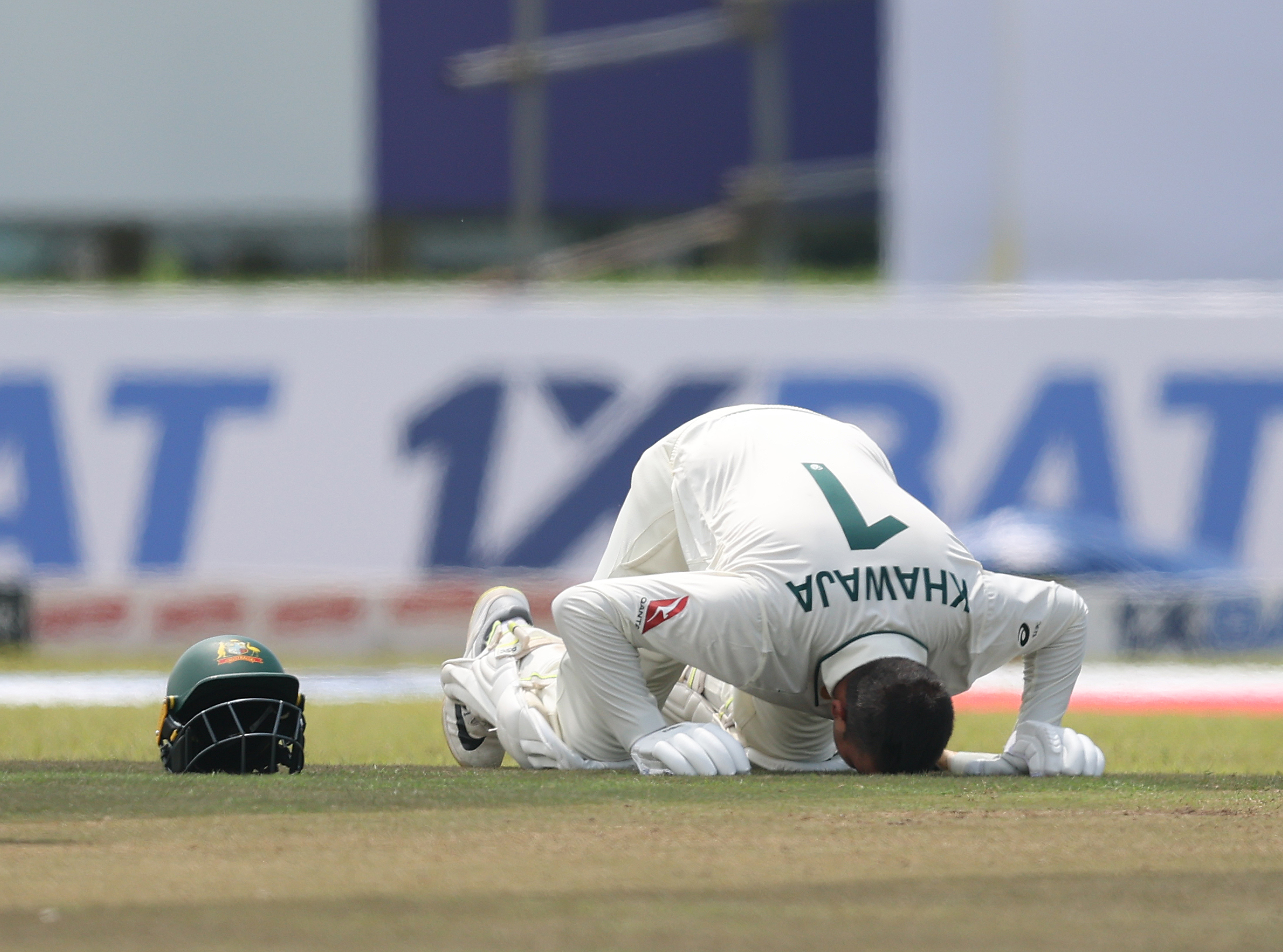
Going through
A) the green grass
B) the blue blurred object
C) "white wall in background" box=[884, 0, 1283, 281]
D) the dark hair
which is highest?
"white wall in background" box=[884, 0, 1283, 281]

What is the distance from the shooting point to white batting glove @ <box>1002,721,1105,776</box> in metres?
5.78

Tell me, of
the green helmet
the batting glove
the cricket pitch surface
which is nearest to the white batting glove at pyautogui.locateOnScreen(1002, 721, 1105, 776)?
the batting glove

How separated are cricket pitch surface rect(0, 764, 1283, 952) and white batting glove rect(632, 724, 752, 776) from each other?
94 mm

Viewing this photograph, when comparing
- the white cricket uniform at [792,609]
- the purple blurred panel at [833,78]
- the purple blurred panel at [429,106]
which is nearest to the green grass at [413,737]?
the white cricket uniform at [792,609]

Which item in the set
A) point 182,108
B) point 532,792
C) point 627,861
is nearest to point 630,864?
point 627,861

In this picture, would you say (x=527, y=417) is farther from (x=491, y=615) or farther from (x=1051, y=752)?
(x=1051, y=752)

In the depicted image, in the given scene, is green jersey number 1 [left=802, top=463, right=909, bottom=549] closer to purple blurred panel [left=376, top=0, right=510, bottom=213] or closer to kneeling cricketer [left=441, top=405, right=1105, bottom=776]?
kneeling cricketer [left=441, top=405, right=1105, bottom=776]

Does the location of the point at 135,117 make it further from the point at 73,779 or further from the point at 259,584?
the point at 73,779

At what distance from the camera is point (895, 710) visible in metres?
5.41

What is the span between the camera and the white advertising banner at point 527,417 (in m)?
15.6

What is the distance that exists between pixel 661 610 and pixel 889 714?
28.2 inches

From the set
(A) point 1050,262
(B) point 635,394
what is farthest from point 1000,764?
(A) point 1050,262

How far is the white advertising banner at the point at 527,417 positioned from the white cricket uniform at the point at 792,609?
9.47 meters

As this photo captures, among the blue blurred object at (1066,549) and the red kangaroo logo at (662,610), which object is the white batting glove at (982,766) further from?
the blue blurred object at (1066,549)
